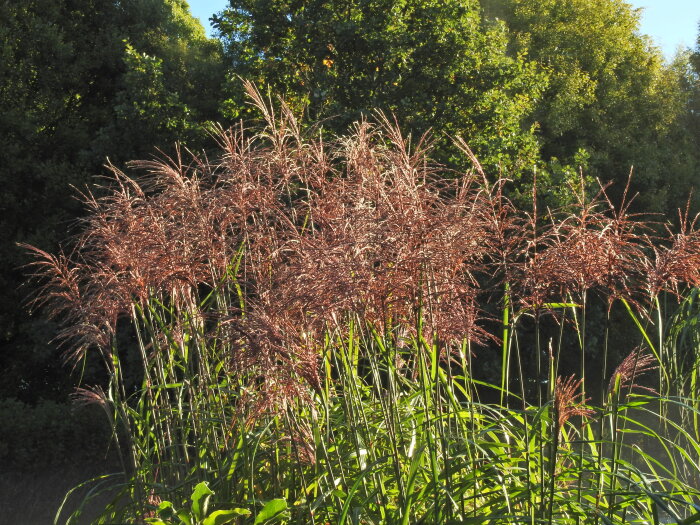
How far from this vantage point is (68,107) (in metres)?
14.3

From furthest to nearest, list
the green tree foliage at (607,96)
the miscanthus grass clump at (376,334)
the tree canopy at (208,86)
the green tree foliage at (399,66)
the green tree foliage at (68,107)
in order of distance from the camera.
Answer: the green tree foliage at (607,96) < the green tree foliage at (68,107) < the tree canopy at (208,86) < the green tree foliage at (399,66) < the miscanthus grass clump at (376,334)

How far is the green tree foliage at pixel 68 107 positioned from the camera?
12.3 meters

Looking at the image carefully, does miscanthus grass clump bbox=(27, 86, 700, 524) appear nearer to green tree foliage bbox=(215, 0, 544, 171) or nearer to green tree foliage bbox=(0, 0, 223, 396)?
green tree foliage bbox=(215, 0, 544, 171)

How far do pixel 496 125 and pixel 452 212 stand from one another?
9870 mm

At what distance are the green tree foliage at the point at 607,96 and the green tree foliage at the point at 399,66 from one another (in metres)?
4.24

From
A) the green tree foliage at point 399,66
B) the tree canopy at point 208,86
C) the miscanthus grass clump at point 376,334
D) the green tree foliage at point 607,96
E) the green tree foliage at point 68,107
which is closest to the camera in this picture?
the miscanthus grass clump at point 376,334

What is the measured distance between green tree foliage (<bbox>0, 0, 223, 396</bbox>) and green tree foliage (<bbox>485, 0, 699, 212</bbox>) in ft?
24.0

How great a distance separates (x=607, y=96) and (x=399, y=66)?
25.9 feet

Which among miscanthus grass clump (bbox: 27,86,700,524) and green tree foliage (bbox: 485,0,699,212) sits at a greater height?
green tree foliage (bbox: 485,0,699,212)

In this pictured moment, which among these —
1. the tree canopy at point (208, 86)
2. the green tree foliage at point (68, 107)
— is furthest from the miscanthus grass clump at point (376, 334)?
the green tree foliage at point (68, 107)

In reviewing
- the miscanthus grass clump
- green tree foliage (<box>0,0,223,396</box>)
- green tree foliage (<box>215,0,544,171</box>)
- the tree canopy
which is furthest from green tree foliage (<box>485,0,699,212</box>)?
the miscanthus grass clump

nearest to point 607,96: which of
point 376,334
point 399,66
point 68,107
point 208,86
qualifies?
point 399,66

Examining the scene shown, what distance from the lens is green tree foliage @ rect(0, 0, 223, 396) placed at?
40.5 feet

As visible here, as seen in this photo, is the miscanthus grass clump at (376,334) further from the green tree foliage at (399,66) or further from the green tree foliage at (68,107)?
the green tree foliage at (68,107)
